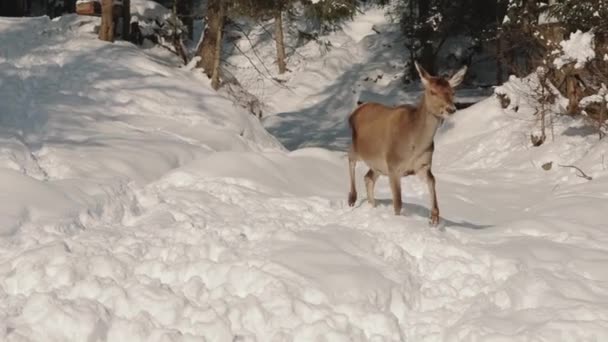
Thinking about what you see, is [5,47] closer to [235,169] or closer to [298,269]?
[235,169]

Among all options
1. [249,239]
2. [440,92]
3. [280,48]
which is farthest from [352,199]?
[280,48]

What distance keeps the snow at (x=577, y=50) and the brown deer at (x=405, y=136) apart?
6807 mm

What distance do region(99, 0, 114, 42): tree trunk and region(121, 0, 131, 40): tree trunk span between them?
644mm

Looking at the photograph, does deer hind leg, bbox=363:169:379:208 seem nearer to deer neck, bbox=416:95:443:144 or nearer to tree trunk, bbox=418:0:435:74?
deer neck, bbox=416:95:443:144

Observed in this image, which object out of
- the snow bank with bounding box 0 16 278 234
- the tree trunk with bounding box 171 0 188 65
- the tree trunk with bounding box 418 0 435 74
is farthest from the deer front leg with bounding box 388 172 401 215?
the tree trunk with bounding box 418 0 435 74

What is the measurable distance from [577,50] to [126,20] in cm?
1221

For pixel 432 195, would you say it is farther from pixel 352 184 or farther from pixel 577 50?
pixel 577 50

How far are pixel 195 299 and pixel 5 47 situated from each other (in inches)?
612

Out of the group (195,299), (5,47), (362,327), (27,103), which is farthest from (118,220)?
(5,47)

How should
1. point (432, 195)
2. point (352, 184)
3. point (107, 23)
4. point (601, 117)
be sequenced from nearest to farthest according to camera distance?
point (432, 195) < point (352, 184) < point (601, 117) < point (107, 23)

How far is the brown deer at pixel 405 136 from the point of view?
8.36m

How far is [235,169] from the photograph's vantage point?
10.7 m

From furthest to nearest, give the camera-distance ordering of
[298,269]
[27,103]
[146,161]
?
[27,103], [146,161], [298,269]

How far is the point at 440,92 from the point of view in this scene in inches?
326
